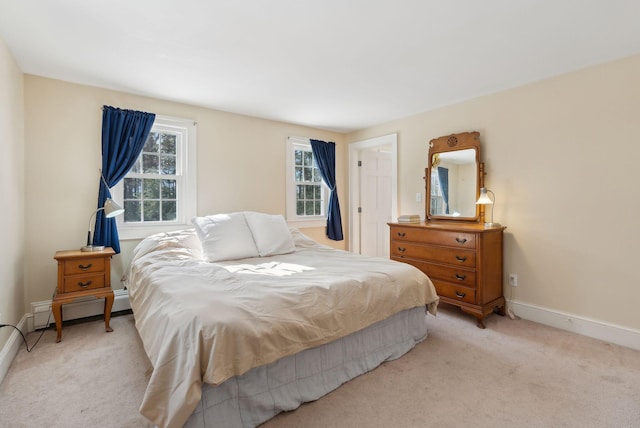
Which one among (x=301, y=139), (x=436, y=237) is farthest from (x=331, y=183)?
(x=436, y=237)

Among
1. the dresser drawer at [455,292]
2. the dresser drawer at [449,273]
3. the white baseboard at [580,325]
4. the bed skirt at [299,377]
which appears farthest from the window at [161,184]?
the white baseboard at [580,325]

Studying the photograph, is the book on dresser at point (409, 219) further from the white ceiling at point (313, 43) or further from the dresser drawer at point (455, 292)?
the white ceiling at point (313, 43)

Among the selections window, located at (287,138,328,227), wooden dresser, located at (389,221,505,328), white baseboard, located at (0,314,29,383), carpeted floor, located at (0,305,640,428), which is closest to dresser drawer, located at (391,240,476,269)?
wooden dresser, located at (389,221,505,328)

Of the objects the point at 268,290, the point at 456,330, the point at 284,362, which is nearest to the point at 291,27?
the point at 268,290

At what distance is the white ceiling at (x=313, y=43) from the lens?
1.82 metres

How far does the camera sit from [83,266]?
8.39 ft

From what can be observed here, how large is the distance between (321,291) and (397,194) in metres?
2.65

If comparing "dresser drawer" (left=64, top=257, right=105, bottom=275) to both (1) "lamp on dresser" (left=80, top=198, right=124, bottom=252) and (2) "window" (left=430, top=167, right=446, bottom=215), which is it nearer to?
(1) "lamp on dresser" (left=80, top=198, right=124, bottom=252)

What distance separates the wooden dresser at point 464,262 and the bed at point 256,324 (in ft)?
2.07

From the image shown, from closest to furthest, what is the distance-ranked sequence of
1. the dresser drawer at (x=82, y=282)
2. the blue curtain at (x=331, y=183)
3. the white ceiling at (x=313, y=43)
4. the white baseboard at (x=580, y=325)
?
1. the white ceiling at (x=313, y=43)
2. the white baseboard at (x=580, y=325)
3. the dresser drawer at (x=82, y=282)
4. the blue curtain at (x=331, y=183)

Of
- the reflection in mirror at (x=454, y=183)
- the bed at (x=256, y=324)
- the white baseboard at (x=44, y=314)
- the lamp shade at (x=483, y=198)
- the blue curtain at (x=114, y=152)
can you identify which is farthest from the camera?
the reflection in mirror at (x=454, y=183)

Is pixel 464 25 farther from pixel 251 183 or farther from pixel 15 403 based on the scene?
pixel 15 403

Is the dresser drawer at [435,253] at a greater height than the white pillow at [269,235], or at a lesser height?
lesser

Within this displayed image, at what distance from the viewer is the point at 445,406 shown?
5.47 ft
